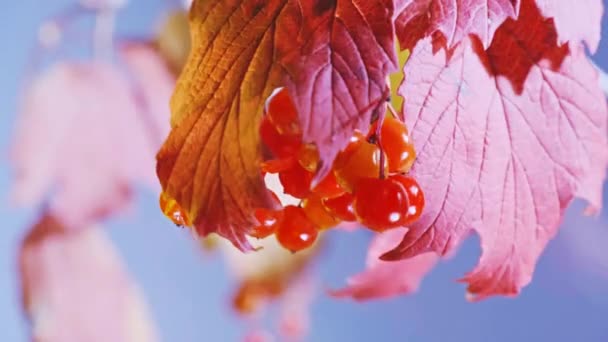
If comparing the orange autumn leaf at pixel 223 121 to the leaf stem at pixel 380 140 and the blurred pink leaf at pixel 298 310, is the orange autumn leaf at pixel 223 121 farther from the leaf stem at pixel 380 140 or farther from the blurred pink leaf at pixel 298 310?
the blurred pink leaf at pixel 298 310

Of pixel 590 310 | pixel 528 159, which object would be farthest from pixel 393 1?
pixel 590 310

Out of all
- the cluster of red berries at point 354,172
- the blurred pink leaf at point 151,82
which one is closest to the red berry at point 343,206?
the cluster of red berries at point 354,172

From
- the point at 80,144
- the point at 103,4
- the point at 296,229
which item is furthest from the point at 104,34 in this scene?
the point at 296,229

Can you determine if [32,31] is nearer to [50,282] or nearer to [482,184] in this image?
[50,282]

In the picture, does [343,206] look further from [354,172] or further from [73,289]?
[73,289]

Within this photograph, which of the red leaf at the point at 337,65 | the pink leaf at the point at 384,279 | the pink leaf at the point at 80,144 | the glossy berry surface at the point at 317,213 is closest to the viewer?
the red leaf at the point at 337,65

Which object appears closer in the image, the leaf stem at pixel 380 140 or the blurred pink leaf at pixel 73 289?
the leaf stem at pixel 380 140
